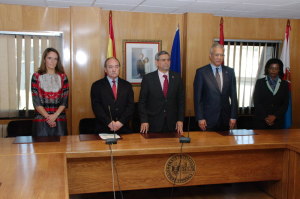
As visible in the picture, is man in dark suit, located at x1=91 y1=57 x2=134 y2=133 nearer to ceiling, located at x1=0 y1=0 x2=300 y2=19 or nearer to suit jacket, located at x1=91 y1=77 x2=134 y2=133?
suit jacket, located at x1=91 y1=77 x2=134 y2=133

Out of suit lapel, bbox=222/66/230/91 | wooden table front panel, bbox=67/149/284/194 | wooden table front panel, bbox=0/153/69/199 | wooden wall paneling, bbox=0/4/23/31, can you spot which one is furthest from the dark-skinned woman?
wooden wall paneling, bbox=0/4/23/31

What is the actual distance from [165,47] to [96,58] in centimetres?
113

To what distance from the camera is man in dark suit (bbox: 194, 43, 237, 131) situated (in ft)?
11.1

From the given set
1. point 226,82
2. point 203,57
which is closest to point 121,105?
point 226,82

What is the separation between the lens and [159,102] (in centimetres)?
339

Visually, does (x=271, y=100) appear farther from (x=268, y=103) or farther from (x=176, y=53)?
(x=176, y=53)

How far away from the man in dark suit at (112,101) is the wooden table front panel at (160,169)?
28.8 inches

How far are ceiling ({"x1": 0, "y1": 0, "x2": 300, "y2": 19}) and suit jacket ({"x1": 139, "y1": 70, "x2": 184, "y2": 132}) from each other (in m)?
1.35

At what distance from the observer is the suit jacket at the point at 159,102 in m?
3.38

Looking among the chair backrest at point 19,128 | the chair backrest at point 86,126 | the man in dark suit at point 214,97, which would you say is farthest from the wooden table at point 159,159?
the chair backrest at point 19,128

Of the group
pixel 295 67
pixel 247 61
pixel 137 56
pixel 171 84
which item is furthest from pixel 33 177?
pixel 295 67

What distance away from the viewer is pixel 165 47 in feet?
16.6

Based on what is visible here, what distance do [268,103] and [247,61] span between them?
1.82 meters

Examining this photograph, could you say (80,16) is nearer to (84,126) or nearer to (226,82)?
(84,126)
